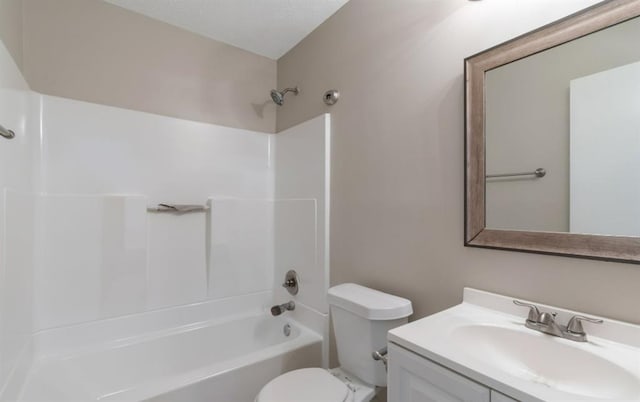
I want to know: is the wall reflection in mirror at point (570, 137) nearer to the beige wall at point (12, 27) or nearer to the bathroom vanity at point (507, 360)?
the bathroom vanity at point (507, 360)

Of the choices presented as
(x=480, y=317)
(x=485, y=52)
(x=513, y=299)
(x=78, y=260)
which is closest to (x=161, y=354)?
(x=78, y=260)

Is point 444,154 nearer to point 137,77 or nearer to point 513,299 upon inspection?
point 513,299

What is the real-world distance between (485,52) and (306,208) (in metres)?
1.35

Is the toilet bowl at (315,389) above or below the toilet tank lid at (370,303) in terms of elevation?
below

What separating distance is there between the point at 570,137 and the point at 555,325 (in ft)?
1.96

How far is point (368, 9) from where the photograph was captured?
1.66m

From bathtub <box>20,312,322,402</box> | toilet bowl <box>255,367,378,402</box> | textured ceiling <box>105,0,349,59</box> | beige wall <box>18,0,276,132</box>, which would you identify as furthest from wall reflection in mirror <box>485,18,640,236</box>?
beige wall <box>18,0,276,132</box>

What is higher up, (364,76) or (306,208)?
(364,76)

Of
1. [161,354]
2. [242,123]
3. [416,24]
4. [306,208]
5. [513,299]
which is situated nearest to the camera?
[513,299]

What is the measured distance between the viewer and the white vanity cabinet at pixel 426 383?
2.39ft

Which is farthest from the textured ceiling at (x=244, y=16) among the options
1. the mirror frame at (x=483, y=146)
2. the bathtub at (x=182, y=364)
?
the bathtub at (x=182, y=364)

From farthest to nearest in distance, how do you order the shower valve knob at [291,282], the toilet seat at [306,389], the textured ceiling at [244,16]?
the shower valve knob at [291,282], the textured ceiling at [244,16], the toilet seat at [306,389]

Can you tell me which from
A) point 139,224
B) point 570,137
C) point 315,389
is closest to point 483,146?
point 570,137

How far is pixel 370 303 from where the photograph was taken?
1.32m
